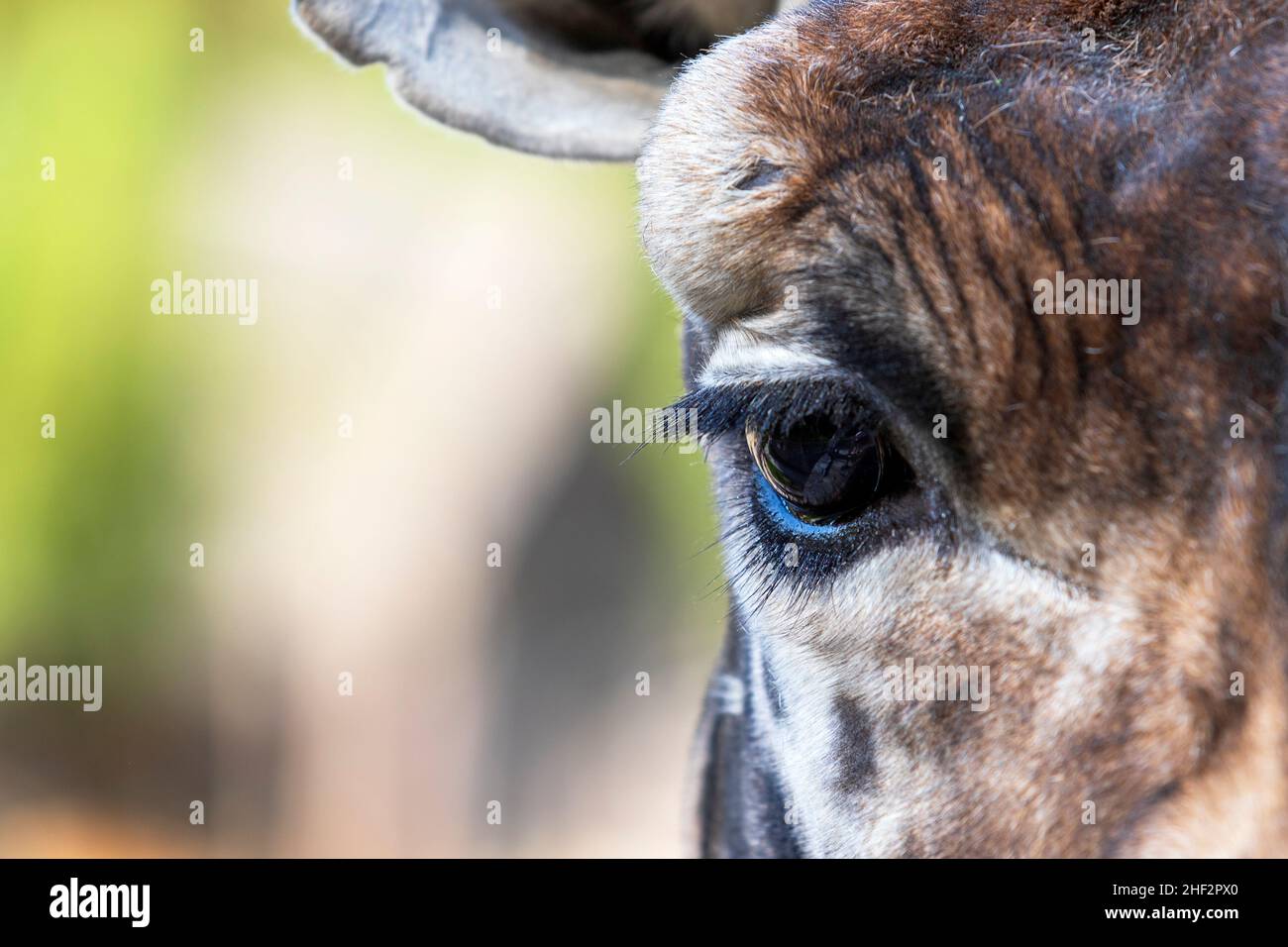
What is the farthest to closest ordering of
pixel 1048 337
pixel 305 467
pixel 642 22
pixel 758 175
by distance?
pixel 305 467
pixel 642 22
pixel 758 175
pixel 1048 337

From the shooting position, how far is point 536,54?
3688 mm

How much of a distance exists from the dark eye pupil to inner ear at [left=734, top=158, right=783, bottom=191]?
1.25ft

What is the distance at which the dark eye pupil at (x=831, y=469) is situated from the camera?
2.04 metres

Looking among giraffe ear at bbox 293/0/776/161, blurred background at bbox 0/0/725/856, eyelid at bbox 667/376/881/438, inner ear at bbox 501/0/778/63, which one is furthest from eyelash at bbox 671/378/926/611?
blurred background at bbox 0/0/725/856

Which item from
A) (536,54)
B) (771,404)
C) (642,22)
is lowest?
(771,404)

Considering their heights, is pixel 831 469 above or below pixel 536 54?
below

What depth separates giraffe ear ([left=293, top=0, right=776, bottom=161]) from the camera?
3.39 m

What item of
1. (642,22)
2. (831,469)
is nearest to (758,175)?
(831,469)

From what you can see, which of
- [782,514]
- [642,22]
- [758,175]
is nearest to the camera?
[758,175]

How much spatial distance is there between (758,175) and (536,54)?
6.19 feet

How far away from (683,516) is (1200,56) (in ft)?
30.7

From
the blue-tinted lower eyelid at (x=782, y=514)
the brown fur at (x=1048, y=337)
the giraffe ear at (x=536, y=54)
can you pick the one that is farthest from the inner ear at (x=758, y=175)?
the giraffe ear at (x=536, y=54)

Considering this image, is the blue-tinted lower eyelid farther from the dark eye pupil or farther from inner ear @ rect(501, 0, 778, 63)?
inner ear @ rect(501, 0, 778, 63)

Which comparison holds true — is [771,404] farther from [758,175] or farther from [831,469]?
[758,175]
